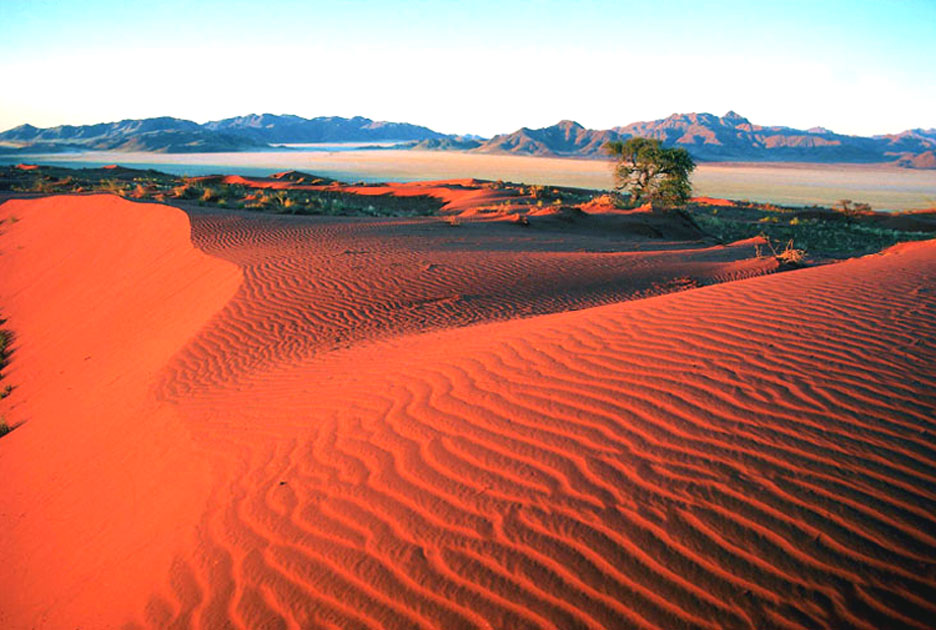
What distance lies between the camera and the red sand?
2.52 m

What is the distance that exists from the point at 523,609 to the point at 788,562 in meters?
1.20

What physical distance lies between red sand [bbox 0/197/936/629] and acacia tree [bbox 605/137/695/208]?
2197cm

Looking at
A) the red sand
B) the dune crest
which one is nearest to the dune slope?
the red sand

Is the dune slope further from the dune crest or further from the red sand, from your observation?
the dune crest

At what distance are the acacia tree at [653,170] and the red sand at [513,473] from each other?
22.0 meters

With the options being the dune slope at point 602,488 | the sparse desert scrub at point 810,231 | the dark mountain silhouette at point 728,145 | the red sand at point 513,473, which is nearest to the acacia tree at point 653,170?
the sparse desert scrub at point 810,231

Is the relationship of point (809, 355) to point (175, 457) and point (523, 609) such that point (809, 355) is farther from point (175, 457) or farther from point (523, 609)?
point (175, 457)

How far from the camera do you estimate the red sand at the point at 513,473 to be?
8.26 feet

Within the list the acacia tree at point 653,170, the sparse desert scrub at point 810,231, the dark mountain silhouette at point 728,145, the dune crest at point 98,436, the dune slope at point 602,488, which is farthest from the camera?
the dark mountain silhouette at point 728,145

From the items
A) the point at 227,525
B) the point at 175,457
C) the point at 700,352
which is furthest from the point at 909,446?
the point at 175,457

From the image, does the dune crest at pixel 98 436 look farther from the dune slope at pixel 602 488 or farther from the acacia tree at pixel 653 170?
the acacia tree at pixel 653 170

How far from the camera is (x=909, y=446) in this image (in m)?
3.10

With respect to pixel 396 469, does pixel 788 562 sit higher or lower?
higher

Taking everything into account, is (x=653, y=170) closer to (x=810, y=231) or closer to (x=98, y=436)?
(x=810, y=231)
